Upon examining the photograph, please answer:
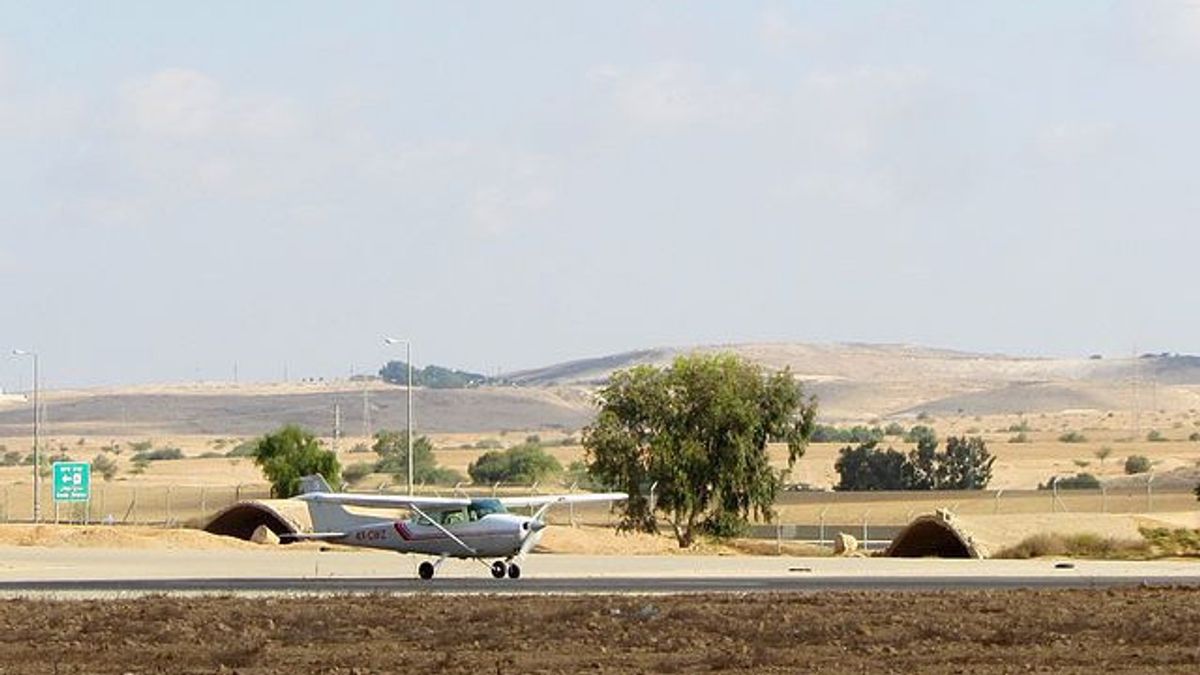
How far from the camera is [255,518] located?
81.6 metres

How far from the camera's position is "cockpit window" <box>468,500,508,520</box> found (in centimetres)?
5631

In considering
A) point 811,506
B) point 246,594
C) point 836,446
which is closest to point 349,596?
point 246,594

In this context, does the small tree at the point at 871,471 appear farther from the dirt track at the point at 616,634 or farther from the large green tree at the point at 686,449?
the dirt track at the point at 616,634

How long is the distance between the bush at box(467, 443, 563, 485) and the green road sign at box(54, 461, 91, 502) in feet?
188

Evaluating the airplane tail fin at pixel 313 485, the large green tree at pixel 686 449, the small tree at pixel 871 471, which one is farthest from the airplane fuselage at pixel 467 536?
the small tree at pixel 871 471

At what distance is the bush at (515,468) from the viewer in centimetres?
14412

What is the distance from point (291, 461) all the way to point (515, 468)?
137 feet

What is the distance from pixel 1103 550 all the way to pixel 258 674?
4469 cm

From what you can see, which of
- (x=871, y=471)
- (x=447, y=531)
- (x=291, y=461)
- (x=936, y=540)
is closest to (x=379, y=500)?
(x=447, y=531)

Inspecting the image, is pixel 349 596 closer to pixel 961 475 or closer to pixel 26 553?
pixel 26 553

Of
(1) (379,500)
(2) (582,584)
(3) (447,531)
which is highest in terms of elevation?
(1) (379,500)

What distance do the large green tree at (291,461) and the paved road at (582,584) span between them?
5054 centimetres

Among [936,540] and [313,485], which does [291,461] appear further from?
[313,485]

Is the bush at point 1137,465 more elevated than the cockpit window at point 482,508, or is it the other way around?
the bush at point 1137,465
